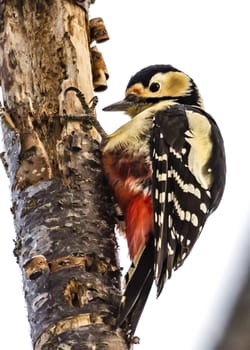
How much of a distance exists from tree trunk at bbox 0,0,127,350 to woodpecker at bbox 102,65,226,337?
8 cm

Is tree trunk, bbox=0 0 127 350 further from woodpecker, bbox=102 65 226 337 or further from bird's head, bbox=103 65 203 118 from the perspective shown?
bird's head, bbox=103 65 203 118

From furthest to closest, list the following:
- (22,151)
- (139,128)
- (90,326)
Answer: (139,128)
(22,151)
(90,326)

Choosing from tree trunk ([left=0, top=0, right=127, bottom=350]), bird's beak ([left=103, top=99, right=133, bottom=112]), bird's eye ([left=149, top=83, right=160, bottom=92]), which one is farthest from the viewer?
bird's eye ([left=149, top=83, right=160, bottom=92])

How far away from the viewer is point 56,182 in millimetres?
2082

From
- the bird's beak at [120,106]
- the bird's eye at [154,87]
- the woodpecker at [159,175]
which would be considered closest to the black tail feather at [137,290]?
the woodpecker at [159,175]

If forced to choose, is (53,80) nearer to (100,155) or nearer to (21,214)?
(100,155)

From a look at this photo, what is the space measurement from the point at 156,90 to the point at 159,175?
0.59m

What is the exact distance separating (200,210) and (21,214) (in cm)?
58

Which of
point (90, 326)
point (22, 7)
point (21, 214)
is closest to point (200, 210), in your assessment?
point (21, 214)

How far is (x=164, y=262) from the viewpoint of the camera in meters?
1.99

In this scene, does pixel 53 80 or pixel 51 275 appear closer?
pixel 51 275

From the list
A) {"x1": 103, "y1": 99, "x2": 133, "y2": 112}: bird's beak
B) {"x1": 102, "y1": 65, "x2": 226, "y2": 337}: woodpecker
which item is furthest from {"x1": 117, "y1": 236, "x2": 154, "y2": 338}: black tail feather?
{"x1": 103, "y1": 99, "x2": 133, "y2": 112}: bird's beak

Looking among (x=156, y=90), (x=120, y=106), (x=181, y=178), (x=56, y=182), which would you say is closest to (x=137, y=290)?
(x=56, y=182)

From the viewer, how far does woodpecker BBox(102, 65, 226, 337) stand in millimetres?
2027
